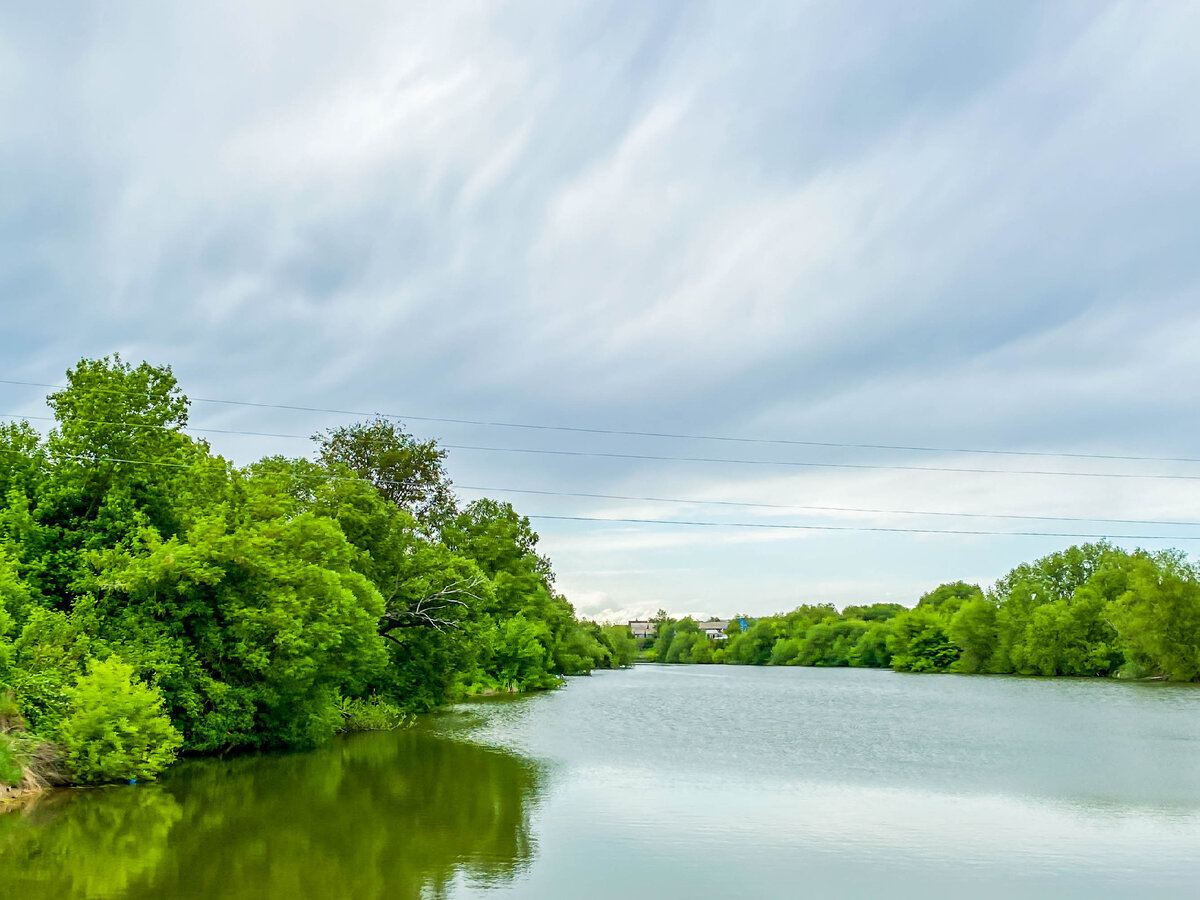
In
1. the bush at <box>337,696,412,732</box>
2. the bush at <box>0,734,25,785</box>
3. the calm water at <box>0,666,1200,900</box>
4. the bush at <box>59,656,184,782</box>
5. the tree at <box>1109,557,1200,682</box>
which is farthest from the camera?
the tree at <box>1109,557,1200,682</box>

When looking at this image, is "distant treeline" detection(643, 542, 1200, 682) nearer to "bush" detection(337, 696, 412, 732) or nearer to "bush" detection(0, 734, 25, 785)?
"bush" detection(337, 696, 412, 732)

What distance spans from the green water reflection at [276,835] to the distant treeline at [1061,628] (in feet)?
236

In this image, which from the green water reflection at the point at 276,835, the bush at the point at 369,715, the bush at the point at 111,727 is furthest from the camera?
the bush at the point at 369,715

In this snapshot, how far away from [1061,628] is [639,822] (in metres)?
87.4

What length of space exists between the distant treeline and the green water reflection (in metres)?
72.0

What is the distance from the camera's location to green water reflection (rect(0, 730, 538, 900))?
45.1 feet

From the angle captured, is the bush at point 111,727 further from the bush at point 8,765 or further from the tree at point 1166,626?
the tree at point 1166,626

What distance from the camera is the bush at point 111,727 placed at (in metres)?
21.6

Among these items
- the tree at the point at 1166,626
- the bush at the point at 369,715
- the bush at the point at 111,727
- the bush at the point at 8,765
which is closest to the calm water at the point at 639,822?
the bush at the point at 111,727

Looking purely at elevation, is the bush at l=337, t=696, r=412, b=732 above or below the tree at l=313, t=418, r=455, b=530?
below

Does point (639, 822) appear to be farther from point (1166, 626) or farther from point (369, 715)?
point (1166, 626)

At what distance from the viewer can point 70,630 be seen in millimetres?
24234

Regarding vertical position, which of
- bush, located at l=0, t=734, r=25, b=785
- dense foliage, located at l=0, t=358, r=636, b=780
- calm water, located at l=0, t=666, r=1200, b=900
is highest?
dense foliage, located at l=0, t=358, r=636, b=780

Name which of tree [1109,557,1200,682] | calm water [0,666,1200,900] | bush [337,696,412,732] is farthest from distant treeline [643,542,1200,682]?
bush [337,696,412,732]
